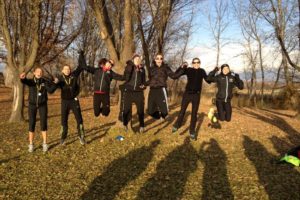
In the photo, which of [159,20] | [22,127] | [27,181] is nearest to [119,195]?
[27,181]

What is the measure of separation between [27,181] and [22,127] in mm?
7307

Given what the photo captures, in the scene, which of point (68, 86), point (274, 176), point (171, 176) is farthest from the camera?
point (68, 86)

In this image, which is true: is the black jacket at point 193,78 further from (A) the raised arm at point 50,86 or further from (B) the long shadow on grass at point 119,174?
(A) the raised arm at point 50,86

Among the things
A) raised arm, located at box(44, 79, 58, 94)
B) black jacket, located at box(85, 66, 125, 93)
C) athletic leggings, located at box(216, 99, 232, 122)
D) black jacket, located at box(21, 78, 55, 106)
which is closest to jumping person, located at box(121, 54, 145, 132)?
black jacket, located at box(85, 66, 125, 93)

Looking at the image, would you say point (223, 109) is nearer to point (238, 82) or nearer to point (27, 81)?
point (238, 82)

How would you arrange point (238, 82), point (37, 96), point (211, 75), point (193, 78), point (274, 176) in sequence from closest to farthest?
point (274, 176), point (37, 96), point (193, 78), point (211, 75), point (238, 82)

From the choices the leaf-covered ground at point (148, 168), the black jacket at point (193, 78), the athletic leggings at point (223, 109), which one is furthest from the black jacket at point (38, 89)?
the athletic leggings at point (223, 109)

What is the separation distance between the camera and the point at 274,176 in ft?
24.9

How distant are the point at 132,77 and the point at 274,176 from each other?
4815mm

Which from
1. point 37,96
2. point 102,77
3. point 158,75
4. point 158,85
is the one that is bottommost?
point 37,96

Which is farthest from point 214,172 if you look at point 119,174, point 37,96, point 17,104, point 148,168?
point 17,104

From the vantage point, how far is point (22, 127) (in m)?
13.6

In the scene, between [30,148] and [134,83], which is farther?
[134,83]

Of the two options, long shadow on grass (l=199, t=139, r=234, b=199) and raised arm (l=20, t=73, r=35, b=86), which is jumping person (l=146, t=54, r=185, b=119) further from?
raised arm (l=20, t=73, r=35, b=86)
